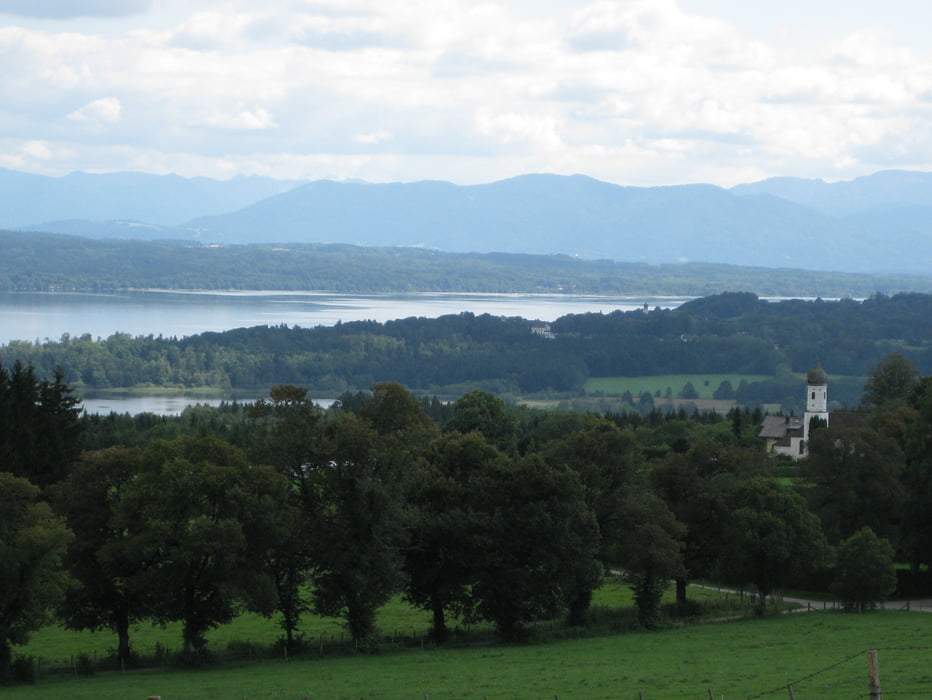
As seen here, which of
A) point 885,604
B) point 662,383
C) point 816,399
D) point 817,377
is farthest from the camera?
point 662,383

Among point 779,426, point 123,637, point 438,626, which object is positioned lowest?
point 438,626

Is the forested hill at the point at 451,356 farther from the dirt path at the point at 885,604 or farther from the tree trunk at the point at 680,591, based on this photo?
the tree trunk at the point at 680,591

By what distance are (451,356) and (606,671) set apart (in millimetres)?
155315

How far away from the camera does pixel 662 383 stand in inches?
6535

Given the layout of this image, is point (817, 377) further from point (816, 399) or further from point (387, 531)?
point (387, 531)

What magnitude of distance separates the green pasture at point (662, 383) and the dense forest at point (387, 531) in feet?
374

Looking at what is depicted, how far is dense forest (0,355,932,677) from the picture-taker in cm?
3203

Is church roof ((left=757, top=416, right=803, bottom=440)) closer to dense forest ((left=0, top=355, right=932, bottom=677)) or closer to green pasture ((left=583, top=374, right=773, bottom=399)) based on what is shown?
dense forest ((left=0, top=355, right=932, bottom=677))

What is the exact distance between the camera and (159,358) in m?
168

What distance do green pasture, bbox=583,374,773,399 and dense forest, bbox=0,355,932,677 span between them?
114 m

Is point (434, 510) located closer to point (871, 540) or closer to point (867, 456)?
point (871, 540)

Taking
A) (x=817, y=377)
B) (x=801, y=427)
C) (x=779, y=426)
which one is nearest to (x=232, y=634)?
(x=817, y=377)

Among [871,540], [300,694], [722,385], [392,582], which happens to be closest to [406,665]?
[392,582]

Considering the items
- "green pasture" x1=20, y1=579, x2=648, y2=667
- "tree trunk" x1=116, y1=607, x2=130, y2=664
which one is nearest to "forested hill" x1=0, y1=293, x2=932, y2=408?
"green pasture" x1=20, y1=579, x2=648, y2=667
